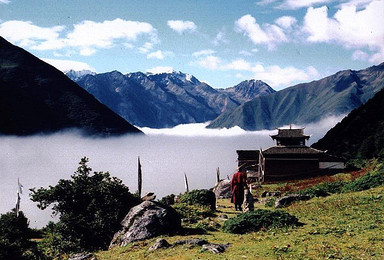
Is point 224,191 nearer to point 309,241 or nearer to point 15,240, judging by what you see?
point 15,240

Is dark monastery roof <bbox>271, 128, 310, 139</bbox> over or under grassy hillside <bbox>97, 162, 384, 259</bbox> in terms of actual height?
over

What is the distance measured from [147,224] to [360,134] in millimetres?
100386

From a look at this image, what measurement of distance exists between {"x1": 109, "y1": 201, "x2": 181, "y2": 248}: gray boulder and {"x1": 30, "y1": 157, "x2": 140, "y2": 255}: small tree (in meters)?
1.79

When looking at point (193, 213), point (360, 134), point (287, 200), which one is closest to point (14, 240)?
→ point (193, 213)

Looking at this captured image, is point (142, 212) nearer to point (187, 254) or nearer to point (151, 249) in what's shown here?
point (151, 249)

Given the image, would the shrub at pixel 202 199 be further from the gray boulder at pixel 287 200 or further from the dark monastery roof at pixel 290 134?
the dark monastery roof at pixel 290 134

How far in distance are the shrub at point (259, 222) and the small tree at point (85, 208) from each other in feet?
27.8

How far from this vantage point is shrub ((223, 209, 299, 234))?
62.2ft

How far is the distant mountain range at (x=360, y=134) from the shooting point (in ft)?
281

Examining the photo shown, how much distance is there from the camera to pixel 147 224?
67.2 ft

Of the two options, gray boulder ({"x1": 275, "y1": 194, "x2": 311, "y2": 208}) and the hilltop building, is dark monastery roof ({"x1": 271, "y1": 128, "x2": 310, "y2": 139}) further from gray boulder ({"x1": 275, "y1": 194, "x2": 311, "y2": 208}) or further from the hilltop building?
gray boulder ({"x1": 275, "y1": 194, "x2": 311, "y2": 208})

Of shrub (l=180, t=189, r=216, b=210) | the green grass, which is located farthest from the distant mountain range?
the green grass

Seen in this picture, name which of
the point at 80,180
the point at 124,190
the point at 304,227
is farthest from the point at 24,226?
the point at 304,227

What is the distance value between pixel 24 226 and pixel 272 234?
1141 inches
